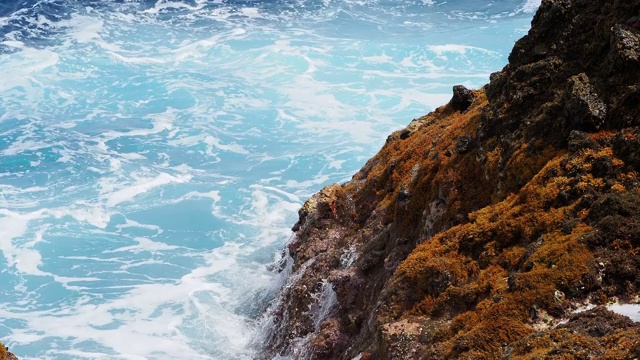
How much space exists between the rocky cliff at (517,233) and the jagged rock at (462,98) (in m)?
3.77

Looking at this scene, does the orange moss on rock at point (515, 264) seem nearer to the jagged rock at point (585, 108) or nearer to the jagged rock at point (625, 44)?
the jagged rock at point (585, 108)

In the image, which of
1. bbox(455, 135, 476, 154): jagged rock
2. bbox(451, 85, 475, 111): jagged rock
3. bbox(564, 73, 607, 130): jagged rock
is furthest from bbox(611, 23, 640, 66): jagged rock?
bbox(451, 85, 475, 111): jagged rock

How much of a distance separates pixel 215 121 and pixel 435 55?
2783cm

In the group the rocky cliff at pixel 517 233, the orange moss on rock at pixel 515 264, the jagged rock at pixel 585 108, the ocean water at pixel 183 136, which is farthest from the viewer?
the ocean water at pixel 183 136

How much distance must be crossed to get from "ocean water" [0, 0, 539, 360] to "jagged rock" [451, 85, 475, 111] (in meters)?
11.2

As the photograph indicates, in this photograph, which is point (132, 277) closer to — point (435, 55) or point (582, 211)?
point (582, 211)

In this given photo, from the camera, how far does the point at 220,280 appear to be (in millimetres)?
31016

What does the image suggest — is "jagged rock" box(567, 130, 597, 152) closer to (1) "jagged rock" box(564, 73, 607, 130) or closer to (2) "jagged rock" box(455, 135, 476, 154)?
(1) "jagged rock" box(564, 73, 607, 130)

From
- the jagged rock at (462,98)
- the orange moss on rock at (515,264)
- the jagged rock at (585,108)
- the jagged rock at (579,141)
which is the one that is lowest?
the orange moss on rock at (515,264)

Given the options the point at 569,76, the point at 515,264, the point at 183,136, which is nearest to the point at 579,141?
the point at 569,76

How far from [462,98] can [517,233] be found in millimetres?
12390

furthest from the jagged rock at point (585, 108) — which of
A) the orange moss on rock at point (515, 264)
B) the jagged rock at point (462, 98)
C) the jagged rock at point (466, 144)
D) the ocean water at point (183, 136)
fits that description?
the ocean water at point (183, 136)

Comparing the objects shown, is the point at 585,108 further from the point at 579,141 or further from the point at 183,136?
the point at 183,136

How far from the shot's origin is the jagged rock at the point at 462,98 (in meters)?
24.8
